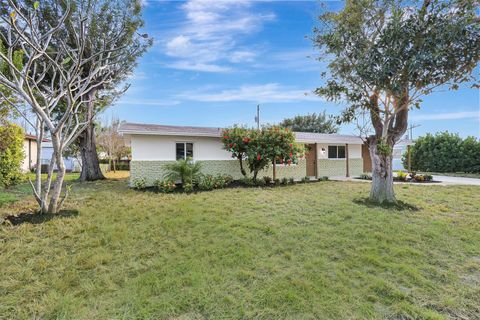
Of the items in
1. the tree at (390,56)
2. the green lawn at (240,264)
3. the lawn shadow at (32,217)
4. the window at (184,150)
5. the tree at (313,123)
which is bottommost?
the green lawn at (240,264)

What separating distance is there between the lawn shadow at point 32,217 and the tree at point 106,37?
21.9ft

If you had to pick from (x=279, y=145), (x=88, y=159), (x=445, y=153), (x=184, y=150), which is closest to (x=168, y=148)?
(x=184, y=150)

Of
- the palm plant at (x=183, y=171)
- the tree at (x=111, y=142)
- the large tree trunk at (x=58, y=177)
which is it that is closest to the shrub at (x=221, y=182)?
the palm plant at (x=183, y=171)

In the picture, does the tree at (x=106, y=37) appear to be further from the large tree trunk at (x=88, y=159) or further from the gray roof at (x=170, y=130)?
the gray roof at (x=170, y=130)

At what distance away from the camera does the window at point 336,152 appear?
1681 centimetres

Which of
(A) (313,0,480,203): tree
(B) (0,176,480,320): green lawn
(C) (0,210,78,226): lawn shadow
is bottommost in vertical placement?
(B) (0,176,480,320): green lawn

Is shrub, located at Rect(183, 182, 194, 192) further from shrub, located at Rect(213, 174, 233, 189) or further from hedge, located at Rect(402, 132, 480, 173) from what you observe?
hedge, located at Rect(402, 132, 480, 173)

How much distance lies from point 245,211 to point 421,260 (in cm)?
410

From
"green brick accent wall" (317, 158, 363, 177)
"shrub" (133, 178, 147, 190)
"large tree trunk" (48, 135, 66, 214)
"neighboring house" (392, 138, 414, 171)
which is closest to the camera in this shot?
"large tree trunk" (48, 135, 66, 214)

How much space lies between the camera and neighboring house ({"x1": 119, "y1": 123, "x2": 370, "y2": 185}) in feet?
36.6

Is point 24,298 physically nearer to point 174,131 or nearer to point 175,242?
point 175,242

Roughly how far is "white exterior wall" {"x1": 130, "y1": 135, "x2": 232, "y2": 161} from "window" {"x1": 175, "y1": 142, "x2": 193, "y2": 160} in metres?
0.17

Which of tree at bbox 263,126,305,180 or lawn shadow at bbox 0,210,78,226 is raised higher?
tree at bbox 263,126,305,180

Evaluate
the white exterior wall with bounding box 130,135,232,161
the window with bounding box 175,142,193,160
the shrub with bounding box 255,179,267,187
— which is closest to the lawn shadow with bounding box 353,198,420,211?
the shrub with bounding box 255,179,267,187
